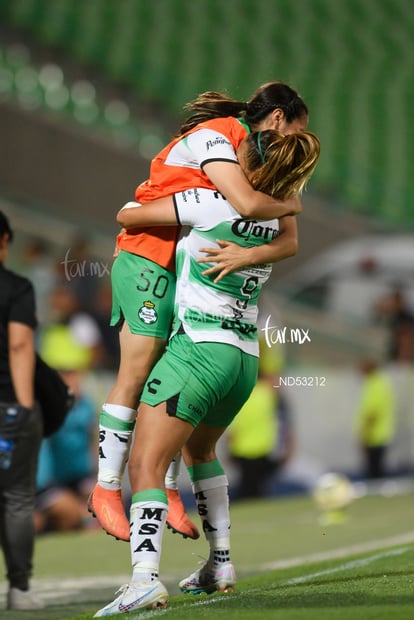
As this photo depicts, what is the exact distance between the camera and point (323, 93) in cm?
2586

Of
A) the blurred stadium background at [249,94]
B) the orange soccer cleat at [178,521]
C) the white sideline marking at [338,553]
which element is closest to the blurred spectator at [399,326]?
the blurred stadium background at [249,94]

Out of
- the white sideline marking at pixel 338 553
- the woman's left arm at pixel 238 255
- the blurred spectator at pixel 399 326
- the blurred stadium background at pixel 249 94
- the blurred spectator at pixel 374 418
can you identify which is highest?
the blurred stadium background at pixel 249 94

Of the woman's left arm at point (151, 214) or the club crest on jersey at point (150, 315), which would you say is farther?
the club crest on jersey at point (150, 315)

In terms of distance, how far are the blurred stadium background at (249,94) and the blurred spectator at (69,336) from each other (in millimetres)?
391

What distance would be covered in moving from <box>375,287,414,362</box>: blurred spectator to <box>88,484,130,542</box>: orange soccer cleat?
521 inches

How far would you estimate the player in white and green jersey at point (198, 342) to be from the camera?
4.85 meters

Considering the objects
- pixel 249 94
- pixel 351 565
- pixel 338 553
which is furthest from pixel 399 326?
pixel 351 565

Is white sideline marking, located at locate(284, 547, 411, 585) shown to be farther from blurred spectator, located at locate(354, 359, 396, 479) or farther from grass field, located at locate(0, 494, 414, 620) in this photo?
blurred spectator, located at locate(354, 359, 396, 479)

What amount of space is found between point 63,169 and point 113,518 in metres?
14.0

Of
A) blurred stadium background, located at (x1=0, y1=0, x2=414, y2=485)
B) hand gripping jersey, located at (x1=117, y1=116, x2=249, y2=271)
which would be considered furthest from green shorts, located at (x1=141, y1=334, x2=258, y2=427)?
blurred stadium background, located at (x1=0, y1=0, x2=414, y2=485)

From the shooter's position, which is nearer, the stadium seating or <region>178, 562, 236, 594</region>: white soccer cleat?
<region>178, 562, 236, 594</region>: white soccer cleat

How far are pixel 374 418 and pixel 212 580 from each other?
11242 mm

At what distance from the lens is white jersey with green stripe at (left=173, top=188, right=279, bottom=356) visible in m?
4.97

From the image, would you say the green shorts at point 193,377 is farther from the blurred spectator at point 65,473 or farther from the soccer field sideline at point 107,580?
the blurred spectator at point 65,473
